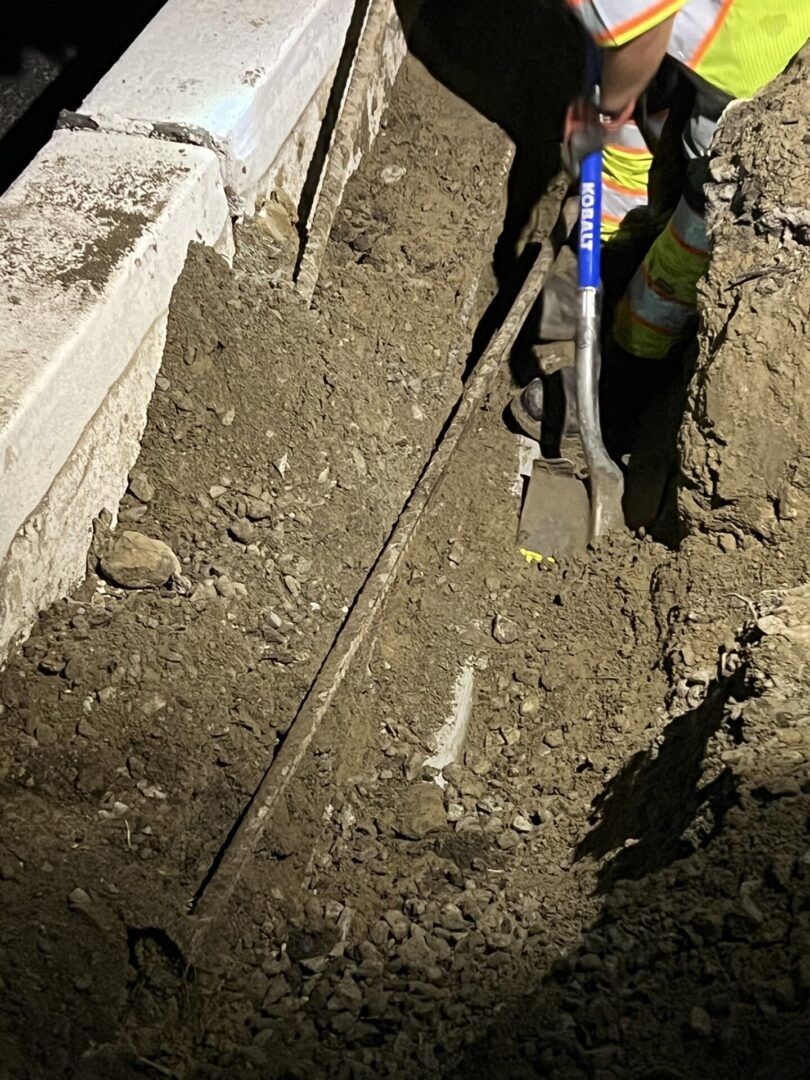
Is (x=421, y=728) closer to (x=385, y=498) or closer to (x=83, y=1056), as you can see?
(x=385, y=498)

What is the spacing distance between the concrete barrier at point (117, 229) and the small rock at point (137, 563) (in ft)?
0.28

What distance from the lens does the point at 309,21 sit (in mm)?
3648

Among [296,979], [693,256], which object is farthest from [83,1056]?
[693,256]

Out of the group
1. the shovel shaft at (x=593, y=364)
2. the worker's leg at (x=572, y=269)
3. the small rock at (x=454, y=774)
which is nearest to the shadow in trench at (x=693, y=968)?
the small rock at (x=454, y=774)

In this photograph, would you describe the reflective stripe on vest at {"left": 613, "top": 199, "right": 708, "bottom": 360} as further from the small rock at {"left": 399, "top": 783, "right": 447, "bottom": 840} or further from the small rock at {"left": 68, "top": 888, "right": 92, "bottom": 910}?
the small rock at {"left": 68, "top": 888, "right": 92, "bottom": 910}

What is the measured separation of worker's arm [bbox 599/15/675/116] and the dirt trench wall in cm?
31

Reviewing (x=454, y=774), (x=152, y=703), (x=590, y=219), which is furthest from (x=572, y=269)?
(x=152, y=703)

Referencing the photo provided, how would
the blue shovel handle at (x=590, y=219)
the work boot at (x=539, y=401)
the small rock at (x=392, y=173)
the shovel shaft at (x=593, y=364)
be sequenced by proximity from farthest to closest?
the small rock at (x=392, y=173) < the work boot at (x=539, y=401) < the blue shovel handle at (x=590, y=219) < the shovel shaft at (x=593, y=364)

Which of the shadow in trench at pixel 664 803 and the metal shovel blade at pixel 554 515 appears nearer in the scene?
the shadow in trench at pixel 664 803

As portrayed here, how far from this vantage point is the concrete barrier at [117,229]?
2.60 meters

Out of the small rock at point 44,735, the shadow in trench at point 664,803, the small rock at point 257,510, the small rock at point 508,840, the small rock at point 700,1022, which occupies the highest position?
the small rock at point 700,1022

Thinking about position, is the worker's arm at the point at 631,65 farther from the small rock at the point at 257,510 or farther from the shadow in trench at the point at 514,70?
the small rock at the point at 257,510

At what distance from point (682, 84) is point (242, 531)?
2.15 metres

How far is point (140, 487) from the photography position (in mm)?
3041
